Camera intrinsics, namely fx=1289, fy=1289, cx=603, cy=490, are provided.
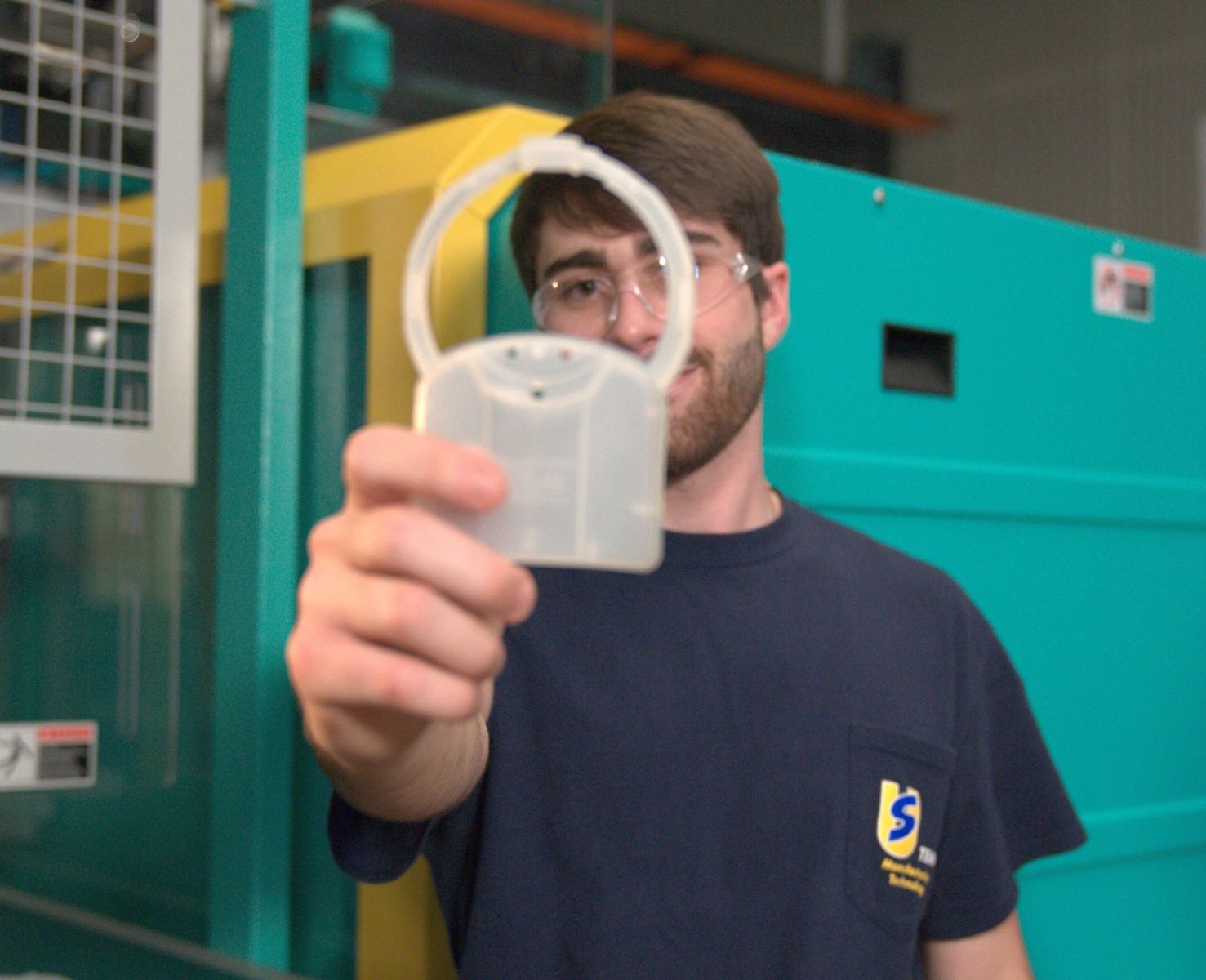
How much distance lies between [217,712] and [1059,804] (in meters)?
0.82

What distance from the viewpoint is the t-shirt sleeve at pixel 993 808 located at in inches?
47.7

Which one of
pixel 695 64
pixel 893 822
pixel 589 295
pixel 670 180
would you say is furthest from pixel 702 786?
pixel 695 64

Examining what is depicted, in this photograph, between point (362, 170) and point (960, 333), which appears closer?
point (362, 170)

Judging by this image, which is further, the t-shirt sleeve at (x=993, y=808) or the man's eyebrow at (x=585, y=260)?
the t-shirt sleeve at (x=993, y=808)

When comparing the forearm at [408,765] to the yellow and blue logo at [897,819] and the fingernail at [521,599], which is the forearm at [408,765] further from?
the yellow and blue logo at [897,819]

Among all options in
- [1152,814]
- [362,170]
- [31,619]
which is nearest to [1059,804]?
[1152,814]

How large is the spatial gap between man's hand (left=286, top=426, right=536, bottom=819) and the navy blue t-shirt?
40 cm

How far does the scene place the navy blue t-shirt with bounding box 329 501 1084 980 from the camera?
1.02m

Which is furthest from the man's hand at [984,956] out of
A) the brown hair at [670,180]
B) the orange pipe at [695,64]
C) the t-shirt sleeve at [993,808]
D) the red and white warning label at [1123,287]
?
the orange pipe at [695,64]

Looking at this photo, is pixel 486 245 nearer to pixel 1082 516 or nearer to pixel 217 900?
pixel 217 900

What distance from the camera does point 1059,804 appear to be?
1275mm

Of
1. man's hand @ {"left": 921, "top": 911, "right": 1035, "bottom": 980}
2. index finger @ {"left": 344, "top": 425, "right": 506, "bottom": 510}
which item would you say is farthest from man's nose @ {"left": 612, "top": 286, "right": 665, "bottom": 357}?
man's hand @ {"left": 921, "top": 911, "right": 1035, "bottom": 980}

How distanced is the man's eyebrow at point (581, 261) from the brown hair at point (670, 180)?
2 centimetres

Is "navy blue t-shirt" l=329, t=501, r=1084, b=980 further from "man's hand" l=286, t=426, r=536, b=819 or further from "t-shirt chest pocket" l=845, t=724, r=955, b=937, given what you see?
"man's hand" l=286, t=426, r=536, b=819
